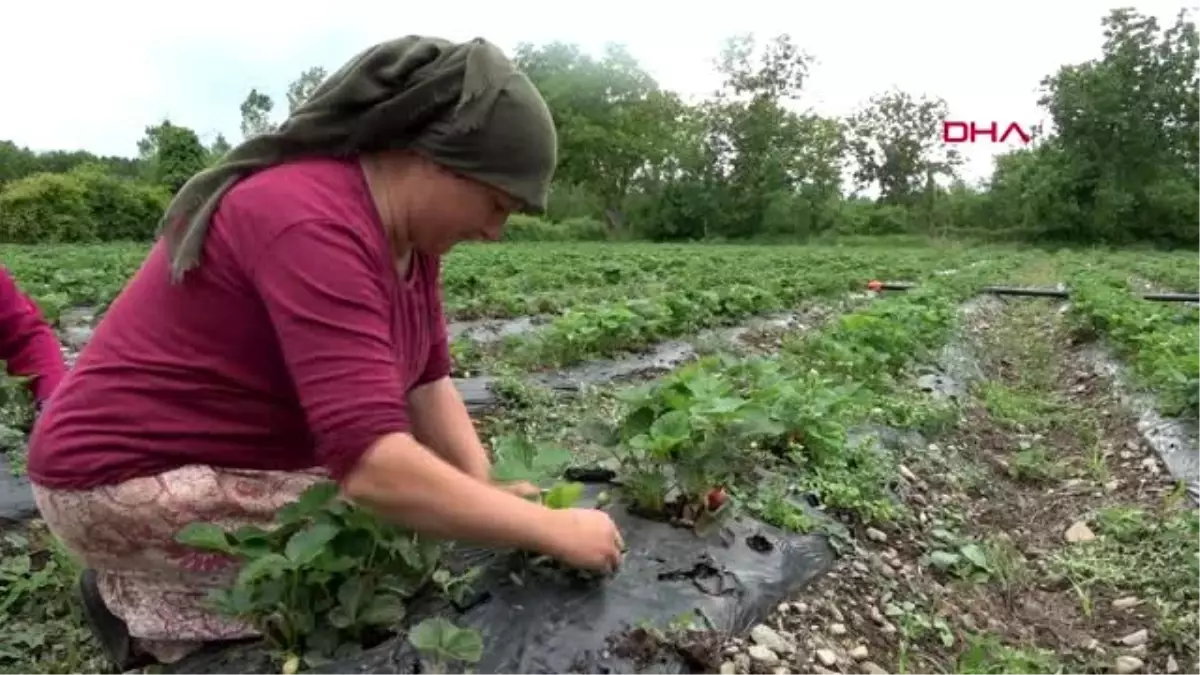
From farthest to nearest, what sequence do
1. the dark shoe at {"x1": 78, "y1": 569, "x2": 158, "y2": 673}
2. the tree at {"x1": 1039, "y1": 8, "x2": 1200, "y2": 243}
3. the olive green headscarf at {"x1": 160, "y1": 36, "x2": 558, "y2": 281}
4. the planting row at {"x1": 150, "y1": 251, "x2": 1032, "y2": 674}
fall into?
the tree at {"x1": 1039, "y1": 8, "x2": 1200, "y2": 243}, the dark shoe at {"x1": 78, "y1": 569, "x2": 158, "y2": 673}, the planting row at {"x1": 150, "y1": 251, "x2": 1032, "y2": 674}, the olive green headscarf at {"x1": 160, "y1": 36, "x2": 558, "y2": 281}

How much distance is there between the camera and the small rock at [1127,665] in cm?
244

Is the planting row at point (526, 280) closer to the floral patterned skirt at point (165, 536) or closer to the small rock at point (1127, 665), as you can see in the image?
the floral patterned skirt at point (165, 536)

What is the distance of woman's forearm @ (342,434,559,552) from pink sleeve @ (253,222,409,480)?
1.2 inches

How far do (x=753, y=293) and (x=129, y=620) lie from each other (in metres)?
7.80

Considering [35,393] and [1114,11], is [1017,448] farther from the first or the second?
[1114,11]

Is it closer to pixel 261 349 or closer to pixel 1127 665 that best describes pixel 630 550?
pixel 261 349

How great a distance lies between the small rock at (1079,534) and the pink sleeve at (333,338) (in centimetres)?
247

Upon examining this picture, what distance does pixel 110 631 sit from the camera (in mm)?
2225

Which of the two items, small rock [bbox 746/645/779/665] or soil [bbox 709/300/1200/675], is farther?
soil [bbox 709/300/1200/675]

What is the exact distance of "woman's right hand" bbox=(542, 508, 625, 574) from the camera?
193cm

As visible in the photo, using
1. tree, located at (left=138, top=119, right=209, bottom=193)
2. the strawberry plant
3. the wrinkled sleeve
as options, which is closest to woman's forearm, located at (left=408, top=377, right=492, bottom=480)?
the wrinkled sleeve

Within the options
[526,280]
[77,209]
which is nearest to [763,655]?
[526,280]

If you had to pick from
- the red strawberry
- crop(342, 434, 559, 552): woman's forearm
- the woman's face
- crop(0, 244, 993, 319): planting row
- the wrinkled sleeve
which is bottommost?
crop(0, 244, 993, 319): planting row

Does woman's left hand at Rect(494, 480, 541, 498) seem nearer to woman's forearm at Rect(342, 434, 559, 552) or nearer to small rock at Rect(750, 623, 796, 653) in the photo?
woman's forearm at Rect(342, 434, 559, 552)
